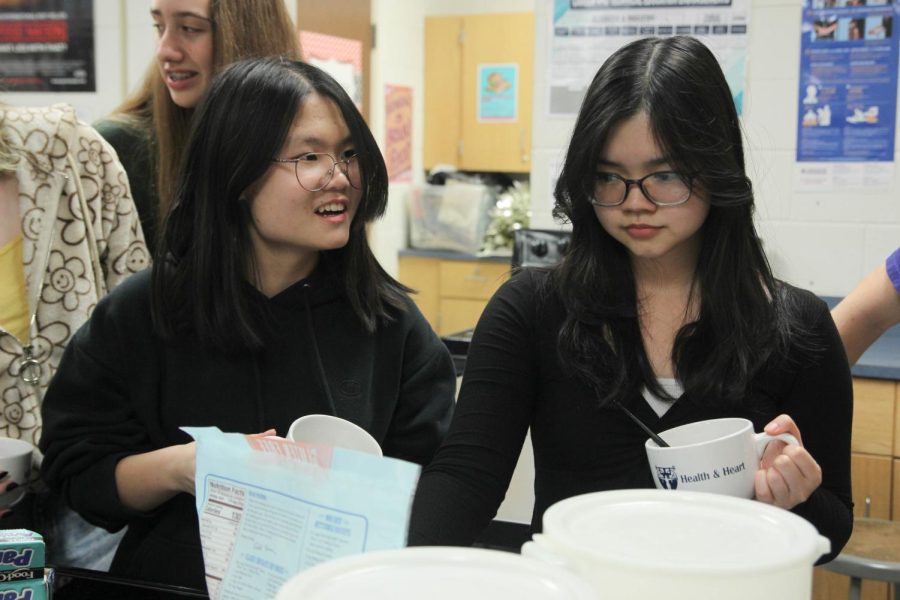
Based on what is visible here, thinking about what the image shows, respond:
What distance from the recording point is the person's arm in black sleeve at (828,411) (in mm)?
1169

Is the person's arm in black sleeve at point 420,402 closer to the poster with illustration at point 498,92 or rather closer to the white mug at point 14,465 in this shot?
the white mug at point 14,465

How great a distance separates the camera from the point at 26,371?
147cm

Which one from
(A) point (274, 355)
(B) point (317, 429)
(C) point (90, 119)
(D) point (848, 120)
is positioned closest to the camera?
(B) point (317, 429)

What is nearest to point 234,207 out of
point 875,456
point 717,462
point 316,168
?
point 316,168

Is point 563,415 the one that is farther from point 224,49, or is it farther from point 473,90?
point 473,90

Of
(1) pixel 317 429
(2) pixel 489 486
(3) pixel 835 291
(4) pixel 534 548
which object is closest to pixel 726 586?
(4) pixel 534 548

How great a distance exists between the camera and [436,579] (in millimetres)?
533

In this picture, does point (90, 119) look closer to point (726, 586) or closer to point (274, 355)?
point (274, 355)

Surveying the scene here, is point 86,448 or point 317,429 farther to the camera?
point 86,448

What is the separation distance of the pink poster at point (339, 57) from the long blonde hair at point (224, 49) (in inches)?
85.9

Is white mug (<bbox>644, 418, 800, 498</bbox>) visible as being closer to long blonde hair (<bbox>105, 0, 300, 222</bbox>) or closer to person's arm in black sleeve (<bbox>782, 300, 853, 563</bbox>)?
person's arm in black sleeve (<bbox>782, 300, 853, 563</bbox>)

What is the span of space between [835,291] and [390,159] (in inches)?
121

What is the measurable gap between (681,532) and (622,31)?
2766 millimetres

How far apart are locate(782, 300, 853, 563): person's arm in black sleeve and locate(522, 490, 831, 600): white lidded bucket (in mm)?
607
